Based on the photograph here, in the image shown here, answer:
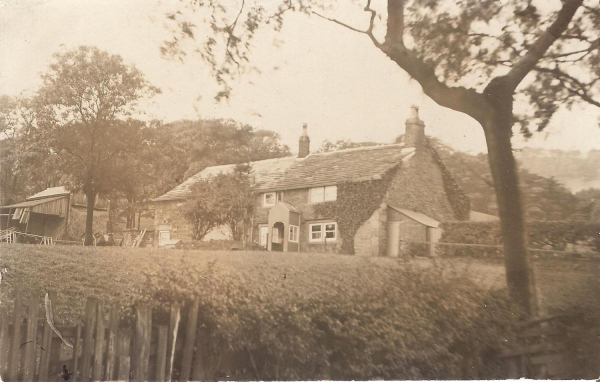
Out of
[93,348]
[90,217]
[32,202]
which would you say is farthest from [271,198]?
[32,202]

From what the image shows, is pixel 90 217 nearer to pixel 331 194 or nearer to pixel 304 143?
pixel 304 143

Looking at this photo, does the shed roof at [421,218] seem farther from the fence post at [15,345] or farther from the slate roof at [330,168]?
the fence post at [15,345]

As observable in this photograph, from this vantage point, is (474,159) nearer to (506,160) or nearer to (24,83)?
(506,160)

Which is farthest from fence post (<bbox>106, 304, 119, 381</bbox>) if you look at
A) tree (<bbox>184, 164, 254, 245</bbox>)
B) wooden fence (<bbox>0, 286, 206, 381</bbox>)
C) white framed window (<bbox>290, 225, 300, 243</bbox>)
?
white framed window (<bbox>290, 225, 300, 243</bbox>)

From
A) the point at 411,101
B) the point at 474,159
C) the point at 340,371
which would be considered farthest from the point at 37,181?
the point at 474,159

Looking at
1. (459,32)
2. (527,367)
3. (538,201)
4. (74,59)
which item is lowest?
(527,367)

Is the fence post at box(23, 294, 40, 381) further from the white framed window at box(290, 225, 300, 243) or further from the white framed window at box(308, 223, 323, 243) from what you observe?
the white framed window at box(308, 223, 323, 243)
